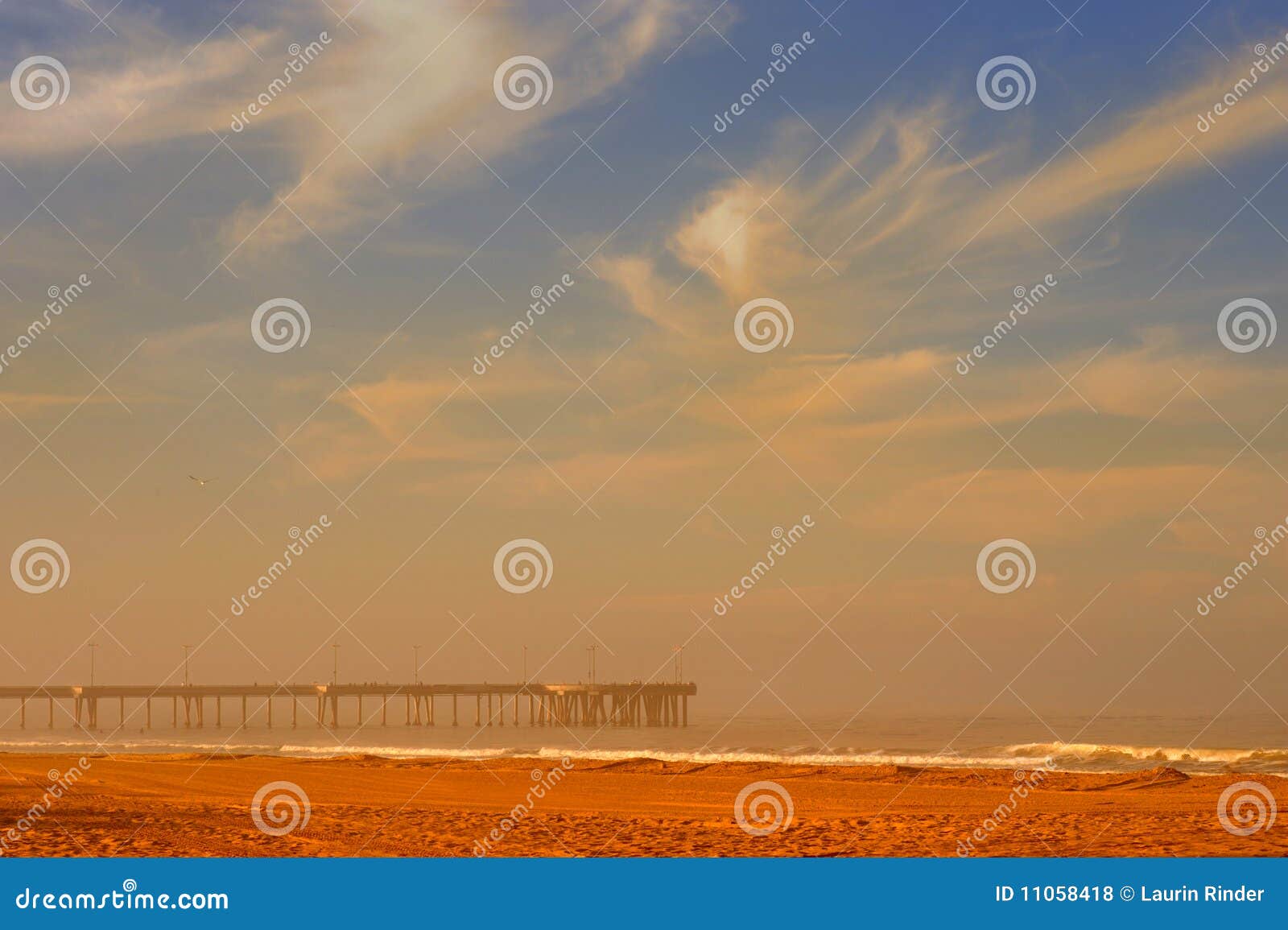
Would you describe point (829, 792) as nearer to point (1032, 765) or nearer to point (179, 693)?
point (1032, 765)

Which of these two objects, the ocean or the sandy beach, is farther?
the ocean

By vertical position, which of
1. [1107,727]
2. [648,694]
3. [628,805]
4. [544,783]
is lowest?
[628,805]

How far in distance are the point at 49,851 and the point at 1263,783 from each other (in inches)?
870

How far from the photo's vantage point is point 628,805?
2022 cm

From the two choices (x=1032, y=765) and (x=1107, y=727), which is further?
(x=1107, y=727)

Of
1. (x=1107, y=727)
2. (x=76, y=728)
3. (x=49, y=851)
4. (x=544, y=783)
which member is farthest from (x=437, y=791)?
(x=76, y=728)

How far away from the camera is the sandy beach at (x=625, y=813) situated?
14.4 m

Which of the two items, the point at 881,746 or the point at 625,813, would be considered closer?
the point at 625,813

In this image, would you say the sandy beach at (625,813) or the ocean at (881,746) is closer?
the sandy beach at (625,813)

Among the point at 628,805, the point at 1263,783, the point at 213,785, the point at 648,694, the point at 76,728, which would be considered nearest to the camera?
the point at 628,805

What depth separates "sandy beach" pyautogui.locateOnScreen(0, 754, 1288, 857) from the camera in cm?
1436

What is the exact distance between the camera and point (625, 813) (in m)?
18.6

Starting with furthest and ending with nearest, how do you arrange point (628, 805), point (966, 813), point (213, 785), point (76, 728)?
point (76, 728) → point (213, 785) → point (628, 805) → point (966, 813)

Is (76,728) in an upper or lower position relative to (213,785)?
upper
